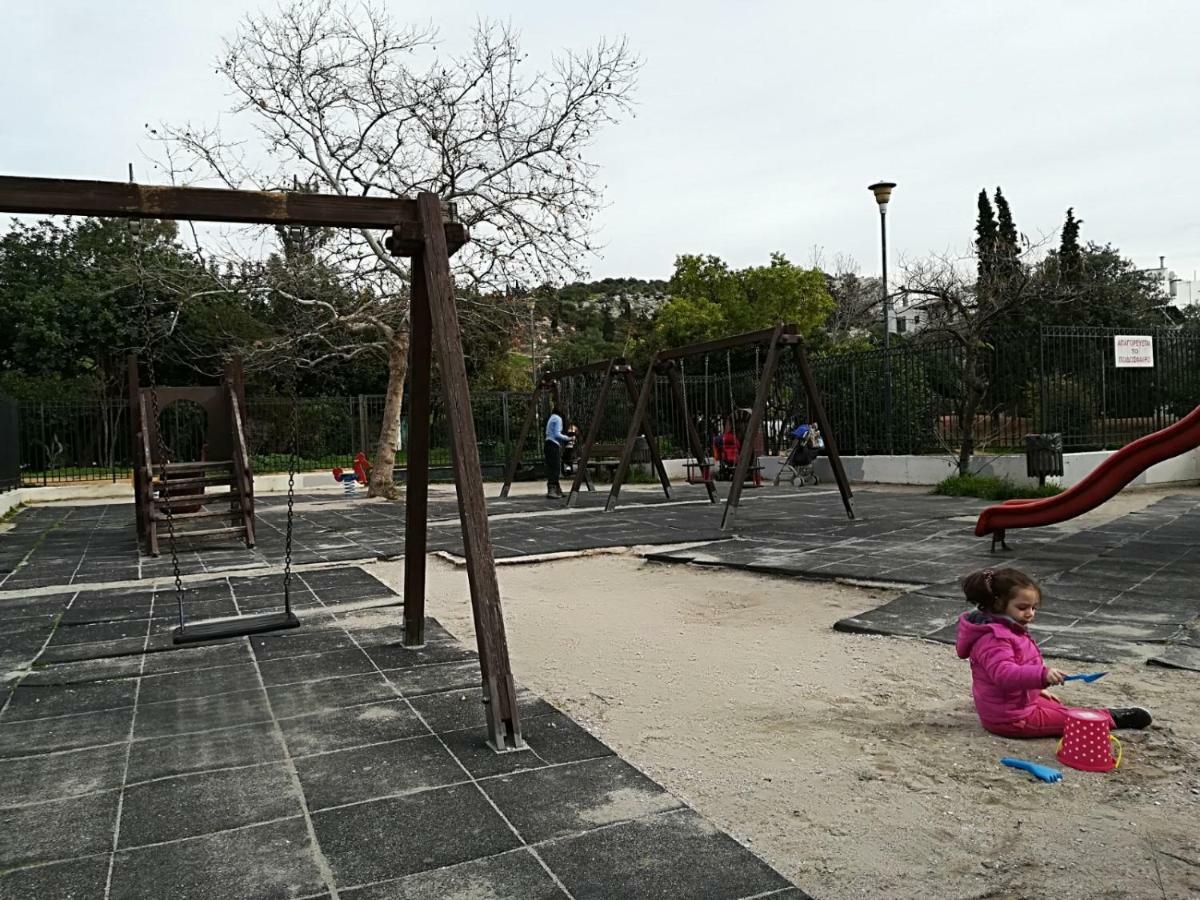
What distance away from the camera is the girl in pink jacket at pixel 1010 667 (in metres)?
3.31

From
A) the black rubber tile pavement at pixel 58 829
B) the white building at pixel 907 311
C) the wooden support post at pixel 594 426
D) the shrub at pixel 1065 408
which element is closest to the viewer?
the black rubber tile pavement at pixel 58 829

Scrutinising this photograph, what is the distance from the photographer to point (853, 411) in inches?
664

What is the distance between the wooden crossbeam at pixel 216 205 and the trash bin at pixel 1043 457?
10.6 meters

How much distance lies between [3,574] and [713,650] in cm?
662

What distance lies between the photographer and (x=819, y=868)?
7.82ft

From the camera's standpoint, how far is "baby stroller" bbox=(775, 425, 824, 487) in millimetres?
15898

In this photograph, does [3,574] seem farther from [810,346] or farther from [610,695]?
[810,346]

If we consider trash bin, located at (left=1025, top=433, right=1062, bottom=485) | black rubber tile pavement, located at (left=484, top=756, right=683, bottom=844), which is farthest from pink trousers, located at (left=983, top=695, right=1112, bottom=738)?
trash bin, located at (left=1025, top=433, right=1062, bottom=485)

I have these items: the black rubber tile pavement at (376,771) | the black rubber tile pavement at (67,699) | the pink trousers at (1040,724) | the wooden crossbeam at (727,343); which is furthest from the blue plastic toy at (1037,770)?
the wooden crossbeam at (727,343)

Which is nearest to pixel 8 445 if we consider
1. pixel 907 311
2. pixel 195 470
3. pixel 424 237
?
pixel 195 470

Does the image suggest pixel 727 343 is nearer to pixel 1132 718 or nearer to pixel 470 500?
pixel 470 500

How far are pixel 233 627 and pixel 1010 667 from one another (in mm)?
3909

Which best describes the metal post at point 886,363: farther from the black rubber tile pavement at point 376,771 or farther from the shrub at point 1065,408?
the black rubber tile pavement at point 376,771

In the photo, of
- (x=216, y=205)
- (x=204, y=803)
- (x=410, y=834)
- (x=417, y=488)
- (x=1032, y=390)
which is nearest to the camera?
(x=410, y=834)
